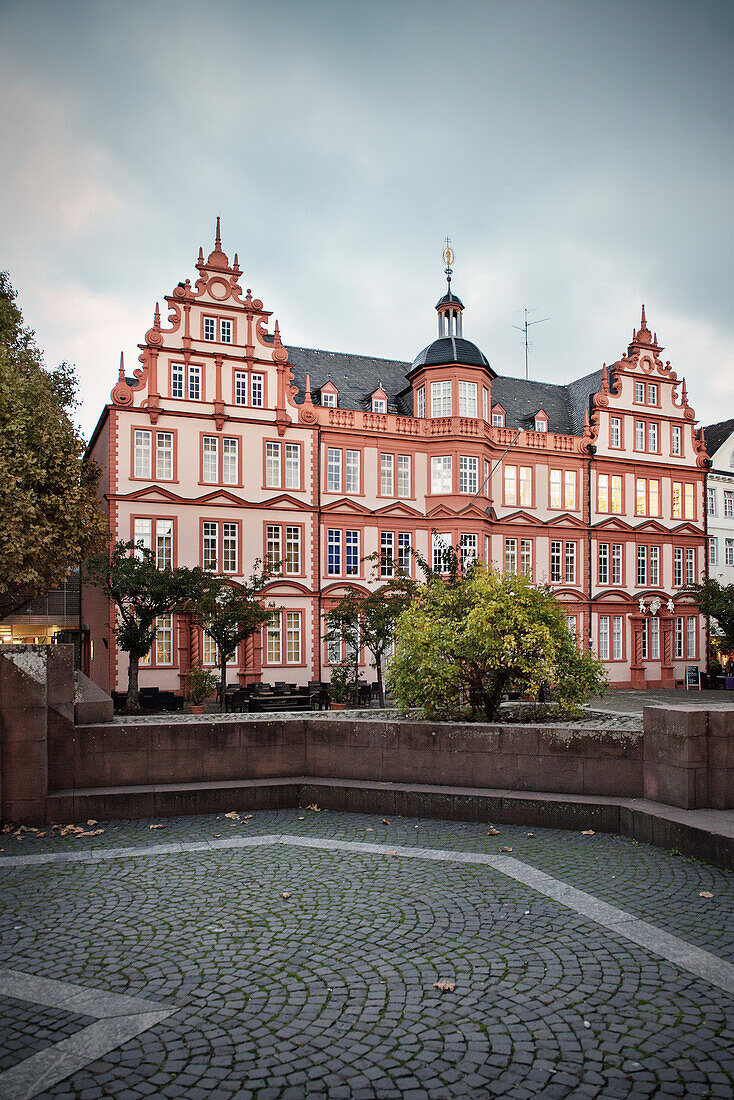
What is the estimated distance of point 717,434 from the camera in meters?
51.3

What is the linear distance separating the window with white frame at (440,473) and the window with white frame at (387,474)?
1992mm

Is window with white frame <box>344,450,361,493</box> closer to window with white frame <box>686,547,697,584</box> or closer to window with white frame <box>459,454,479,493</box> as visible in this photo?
window with white frame <box>459,454,479,493</box>

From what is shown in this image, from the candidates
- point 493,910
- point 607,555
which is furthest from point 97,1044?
point 607,555

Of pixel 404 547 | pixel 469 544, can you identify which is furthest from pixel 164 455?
pixel 469 544

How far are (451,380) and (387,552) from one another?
29.6 feet

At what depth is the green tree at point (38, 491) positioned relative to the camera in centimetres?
2150

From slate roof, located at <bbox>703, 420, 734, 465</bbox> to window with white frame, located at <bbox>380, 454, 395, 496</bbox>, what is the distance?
75.8 ft

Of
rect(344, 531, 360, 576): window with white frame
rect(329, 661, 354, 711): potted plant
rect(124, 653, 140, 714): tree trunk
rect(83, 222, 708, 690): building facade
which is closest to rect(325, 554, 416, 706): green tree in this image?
rect(329, 661, 354, 711): potted plant

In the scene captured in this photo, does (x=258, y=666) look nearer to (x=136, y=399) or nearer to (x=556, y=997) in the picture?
(x=136, y=399)

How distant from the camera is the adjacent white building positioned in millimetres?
48169

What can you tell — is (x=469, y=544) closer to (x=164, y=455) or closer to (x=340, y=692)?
(x=164, y=455)

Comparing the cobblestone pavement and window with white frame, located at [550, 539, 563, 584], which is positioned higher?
window with white frame, located at [550, 539, 563, 584]

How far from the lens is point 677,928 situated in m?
6.72

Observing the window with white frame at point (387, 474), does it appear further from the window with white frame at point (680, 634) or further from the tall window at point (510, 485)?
the window with white frame at point (680, 634)
